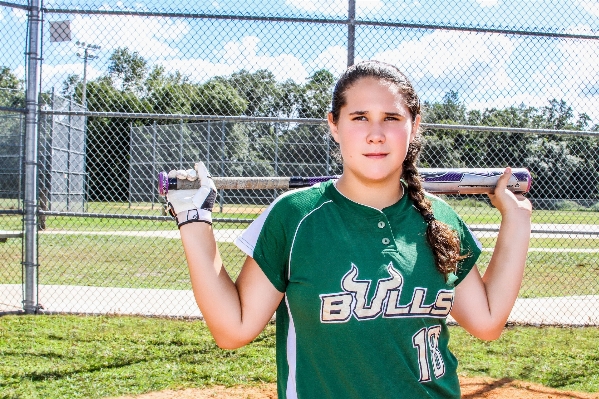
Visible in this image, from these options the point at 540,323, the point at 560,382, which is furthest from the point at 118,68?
the point at 560,382

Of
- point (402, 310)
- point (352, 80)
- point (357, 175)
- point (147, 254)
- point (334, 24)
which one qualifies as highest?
point (334, 24)

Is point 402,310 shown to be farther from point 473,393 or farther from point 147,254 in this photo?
point 147,254

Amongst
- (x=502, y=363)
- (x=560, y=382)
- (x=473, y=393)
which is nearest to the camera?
(x=473, y=393)

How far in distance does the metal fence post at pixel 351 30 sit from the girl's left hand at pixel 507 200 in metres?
3.98

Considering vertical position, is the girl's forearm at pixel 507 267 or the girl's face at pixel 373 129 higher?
the girl's face at pixel 373 129

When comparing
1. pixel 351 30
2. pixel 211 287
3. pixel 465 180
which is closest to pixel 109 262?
pixel 351 30

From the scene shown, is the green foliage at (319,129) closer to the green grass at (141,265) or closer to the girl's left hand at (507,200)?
the girl's left hand at (507,200)

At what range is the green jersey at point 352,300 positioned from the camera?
4.83ft

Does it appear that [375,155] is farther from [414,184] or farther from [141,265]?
[141,265]

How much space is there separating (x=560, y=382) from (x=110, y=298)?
5123 millimetres

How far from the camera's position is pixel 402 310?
1513mm

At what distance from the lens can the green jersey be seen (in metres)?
1.47

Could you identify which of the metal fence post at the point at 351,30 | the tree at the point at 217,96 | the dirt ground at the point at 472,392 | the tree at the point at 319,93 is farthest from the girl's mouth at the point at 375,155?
the tree at the point at 217,96

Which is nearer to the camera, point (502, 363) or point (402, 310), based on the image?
point (402, 310)
